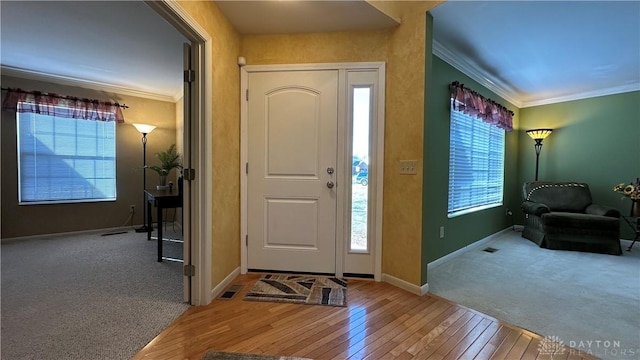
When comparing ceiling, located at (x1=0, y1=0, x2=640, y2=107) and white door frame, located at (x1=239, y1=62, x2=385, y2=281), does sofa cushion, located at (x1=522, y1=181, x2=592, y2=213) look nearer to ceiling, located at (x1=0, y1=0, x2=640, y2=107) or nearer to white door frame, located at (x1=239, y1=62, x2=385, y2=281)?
ceiling, located at (x1=0, y1=0, x2=640, y2=107)

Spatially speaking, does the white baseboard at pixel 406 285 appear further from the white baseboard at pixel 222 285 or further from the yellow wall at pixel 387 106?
the white baseboard at pixel 222 285

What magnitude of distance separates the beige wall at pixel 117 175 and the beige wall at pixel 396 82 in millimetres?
3179

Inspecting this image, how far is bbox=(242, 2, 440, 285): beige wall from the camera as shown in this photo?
7.44ft

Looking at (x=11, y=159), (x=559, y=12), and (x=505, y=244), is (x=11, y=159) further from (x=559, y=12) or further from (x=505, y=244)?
(x=505, y=244)

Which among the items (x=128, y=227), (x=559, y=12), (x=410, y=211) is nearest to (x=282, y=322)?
(x=410, y=211)

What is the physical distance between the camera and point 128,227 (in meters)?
Result: 4.54

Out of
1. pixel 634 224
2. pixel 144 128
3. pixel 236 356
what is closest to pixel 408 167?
pixel 236 356

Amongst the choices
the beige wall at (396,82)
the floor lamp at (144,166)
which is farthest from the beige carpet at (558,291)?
the floor lamp at (144,166)

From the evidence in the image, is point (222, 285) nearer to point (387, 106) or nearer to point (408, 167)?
point (408, 167)

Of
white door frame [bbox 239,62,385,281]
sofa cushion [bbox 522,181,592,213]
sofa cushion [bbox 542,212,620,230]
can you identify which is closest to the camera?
white door frame [bbox 239,62,385,281]

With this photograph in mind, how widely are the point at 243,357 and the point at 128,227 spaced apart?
4.22 meters

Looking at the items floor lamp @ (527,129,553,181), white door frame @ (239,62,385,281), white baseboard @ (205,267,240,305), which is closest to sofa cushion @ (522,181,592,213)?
floor lamp @ (527,129,553,181)

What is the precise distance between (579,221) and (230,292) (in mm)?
4509

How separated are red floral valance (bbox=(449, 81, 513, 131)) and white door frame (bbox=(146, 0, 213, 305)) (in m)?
2.58
